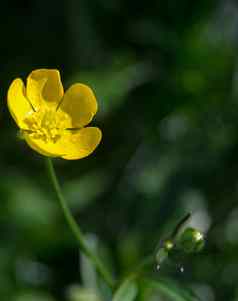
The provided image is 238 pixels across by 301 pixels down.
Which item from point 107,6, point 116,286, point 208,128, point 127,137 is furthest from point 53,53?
point 116,286

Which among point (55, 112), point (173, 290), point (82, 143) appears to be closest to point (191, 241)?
point (173, 290)

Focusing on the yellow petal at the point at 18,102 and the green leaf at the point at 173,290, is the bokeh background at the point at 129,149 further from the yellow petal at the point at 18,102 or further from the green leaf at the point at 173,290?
the yellow petal at the point at 18,102

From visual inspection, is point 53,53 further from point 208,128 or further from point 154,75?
point 208,128

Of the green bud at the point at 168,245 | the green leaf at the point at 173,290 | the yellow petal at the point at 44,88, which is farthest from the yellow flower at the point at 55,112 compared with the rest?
the green leaf at the point at 173,290

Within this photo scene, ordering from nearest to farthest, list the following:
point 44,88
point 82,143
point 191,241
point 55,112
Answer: point 191,241
point 82,143
point 44,88
point 55,112

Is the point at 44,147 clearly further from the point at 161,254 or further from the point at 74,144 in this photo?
the point at 161,254

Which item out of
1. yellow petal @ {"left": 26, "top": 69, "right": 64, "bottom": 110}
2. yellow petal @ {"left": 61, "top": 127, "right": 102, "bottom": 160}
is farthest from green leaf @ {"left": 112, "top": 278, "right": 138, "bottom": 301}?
yellow petal @ {"left": 26, "top": 69, "right": 64, "bottom": 110}

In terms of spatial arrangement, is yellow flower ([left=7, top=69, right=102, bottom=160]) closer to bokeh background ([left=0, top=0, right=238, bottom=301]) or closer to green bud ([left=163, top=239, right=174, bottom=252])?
green bud ([left=163, top=239, right=174, bottom=252])
